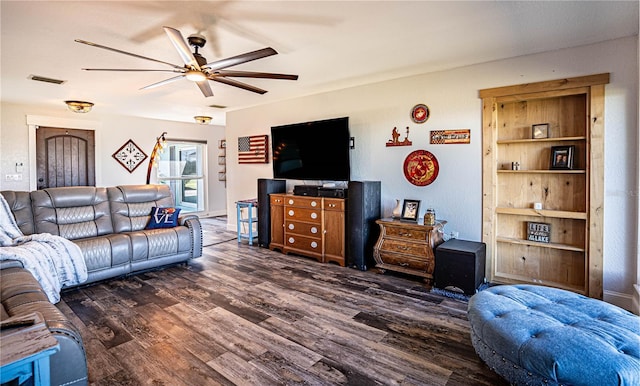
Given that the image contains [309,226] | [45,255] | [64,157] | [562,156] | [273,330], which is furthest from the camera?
[64,157]

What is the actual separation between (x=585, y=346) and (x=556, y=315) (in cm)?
36

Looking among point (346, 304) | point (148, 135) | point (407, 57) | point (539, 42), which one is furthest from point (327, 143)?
point (148, 135)

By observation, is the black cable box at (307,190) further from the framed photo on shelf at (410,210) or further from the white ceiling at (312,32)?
the white ceiling at (312,32)

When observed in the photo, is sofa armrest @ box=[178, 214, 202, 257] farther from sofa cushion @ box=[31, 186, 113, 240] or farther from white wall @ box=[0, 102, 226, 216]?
white wall @ box=[0, 102, 226, 216]

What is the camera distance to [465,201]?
3.71m

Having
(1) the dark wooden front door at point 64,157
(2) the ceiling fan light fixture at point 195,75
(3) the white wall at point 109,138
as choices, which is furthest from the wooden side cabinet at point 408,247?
(1) the dark wooden front door at point 64,157

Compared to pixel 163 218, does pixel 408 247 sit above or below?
below

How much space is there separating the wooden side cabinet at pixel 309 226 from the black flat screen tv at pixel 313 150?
38 centimetres

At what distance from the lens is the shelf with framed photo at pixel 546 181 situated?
3008 mm

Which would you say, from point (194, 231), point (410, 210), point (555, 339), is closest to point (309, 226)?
point (410, 210)

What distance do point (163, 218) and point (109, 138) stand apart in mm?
3624

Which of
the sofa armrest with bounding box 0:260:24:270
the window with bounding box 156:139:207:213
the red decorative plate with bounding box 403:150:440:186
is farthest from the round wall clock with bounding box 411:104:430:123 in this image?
the window with bounding box 156:139:207:213

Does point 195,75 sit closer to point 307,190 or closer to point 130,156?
point 307,190

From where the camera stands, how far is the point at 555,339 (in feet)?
5.20
